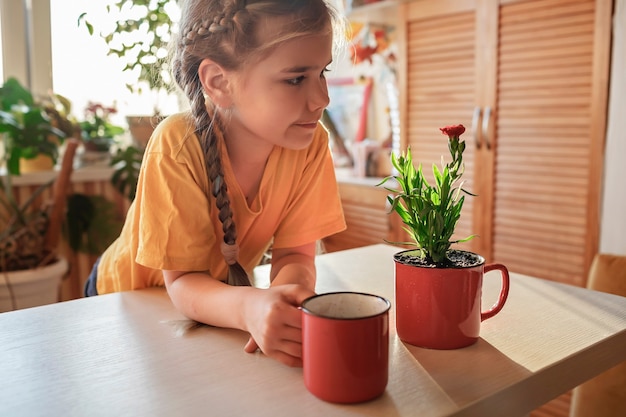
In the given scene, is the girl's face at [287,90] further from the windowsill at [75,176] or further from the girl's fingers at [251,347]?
the windowsill at [75,176]

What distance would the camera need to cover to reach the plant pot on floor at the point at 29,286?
77.7 inches

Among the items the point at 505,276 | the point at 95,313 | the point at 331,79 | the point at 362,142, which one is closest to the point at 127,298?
the point at 95,313

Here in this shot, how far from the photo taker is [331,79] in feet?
10.7

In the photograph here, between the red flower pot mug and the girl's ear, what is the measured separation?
1.39ft

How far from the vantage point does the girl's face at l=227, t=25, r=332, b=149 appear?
78 centimetres

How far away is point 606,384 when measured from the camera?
1.05 meters

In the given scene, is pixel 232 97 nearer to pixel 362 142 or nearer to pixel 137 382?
pixel 137 382

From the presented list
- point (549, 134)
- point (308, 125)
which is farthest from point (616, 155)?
point (308, 125)

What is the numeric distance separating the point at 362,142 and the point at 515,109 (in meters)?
0.98

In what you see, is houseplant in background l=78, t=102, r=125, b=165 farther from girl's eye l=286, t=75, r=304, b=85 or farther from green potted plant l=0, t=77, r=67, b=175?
girl's eye l=286, t=75, r=304, b=85

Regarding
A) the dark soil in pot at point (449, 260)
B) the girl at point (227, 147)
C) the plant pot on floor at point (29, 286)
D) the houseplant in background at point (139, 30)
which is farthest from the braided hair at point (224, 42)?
the plant pot on floor at point (29, 286)

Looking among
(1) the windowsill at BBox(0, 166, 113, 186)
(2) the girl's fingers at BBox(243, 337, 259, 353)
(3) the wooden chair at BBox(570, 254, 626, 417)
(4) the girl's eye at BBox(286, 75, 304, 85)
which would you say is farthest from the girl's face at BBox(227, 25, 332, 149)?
(1) the windowsill at BBox(0, 166, 113, 186)

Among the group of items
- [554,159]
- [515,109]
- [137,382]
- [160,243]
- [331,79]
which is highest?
[331,79]

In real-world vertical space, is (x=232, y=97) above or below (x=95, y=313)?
above
